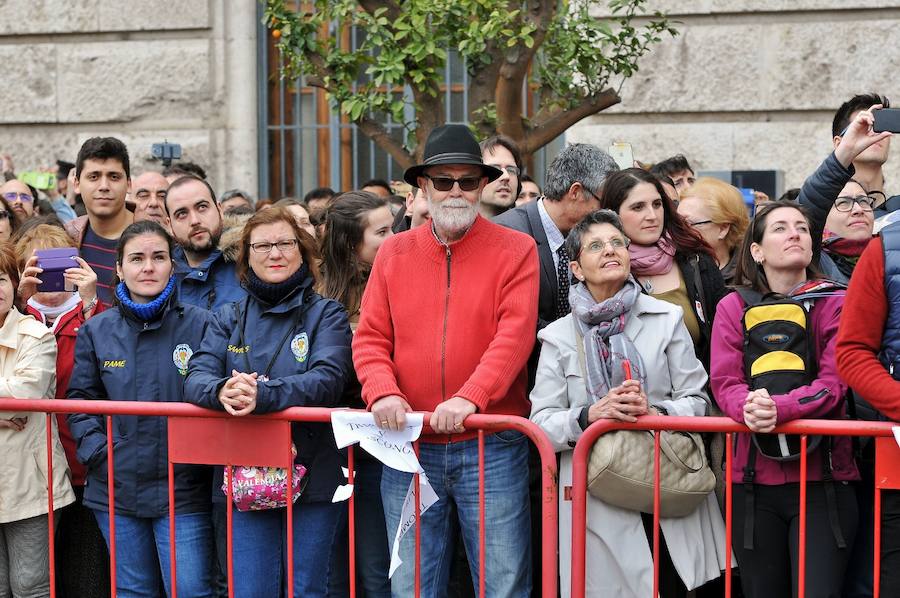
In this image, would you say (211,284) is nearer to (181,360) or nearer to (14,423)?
(181,360)

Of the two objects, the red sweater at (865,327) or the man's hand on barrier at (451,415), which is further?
the man's hand on barrier at (451,415)

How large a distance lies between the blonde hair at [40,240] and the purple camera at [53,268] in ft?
0.91

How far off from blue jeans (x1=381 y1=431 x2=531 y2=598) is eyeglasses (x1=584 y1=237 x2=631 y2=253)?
741mm

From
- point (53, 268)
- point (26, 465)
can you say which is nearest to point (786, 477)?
point (26, 465)

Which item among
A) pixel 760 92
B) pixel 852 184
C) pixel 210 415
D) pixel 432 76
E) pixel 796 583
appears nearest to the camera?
pixel 796 583

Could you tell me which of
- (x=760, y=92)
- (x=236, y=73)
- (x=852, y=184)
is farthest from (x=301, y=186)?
(x=852, y=184)

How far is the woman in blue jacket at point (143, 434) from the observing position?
15.7ft

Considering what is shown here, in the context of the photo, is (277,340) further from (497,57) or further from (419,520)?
(497,57)

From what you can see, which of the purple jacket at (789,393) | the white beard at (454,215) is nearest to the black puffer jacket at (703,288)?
the purple jacket at (789,393)

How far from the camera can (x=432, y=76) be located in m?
7.39

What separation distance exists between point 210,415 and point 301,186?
574 cm

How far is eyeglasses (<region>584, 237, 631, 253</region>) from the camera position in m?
4.62

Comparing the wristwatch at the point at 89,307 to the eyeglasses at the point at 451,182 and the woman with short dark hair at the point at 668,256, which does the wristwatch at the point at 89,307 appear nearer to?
the eyeglasses at the point at 451,182

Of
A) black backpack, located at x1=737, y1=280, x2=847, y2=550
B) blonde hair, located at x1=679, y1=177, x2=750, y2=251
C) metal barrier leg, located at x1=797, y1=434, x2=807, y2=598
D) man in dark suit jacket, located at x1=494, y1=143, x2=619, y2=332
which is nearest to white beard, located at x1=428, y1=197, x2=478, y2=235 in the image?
man in dark suit jacket, located at x1=494, y1=143, x2=619, y2=332
